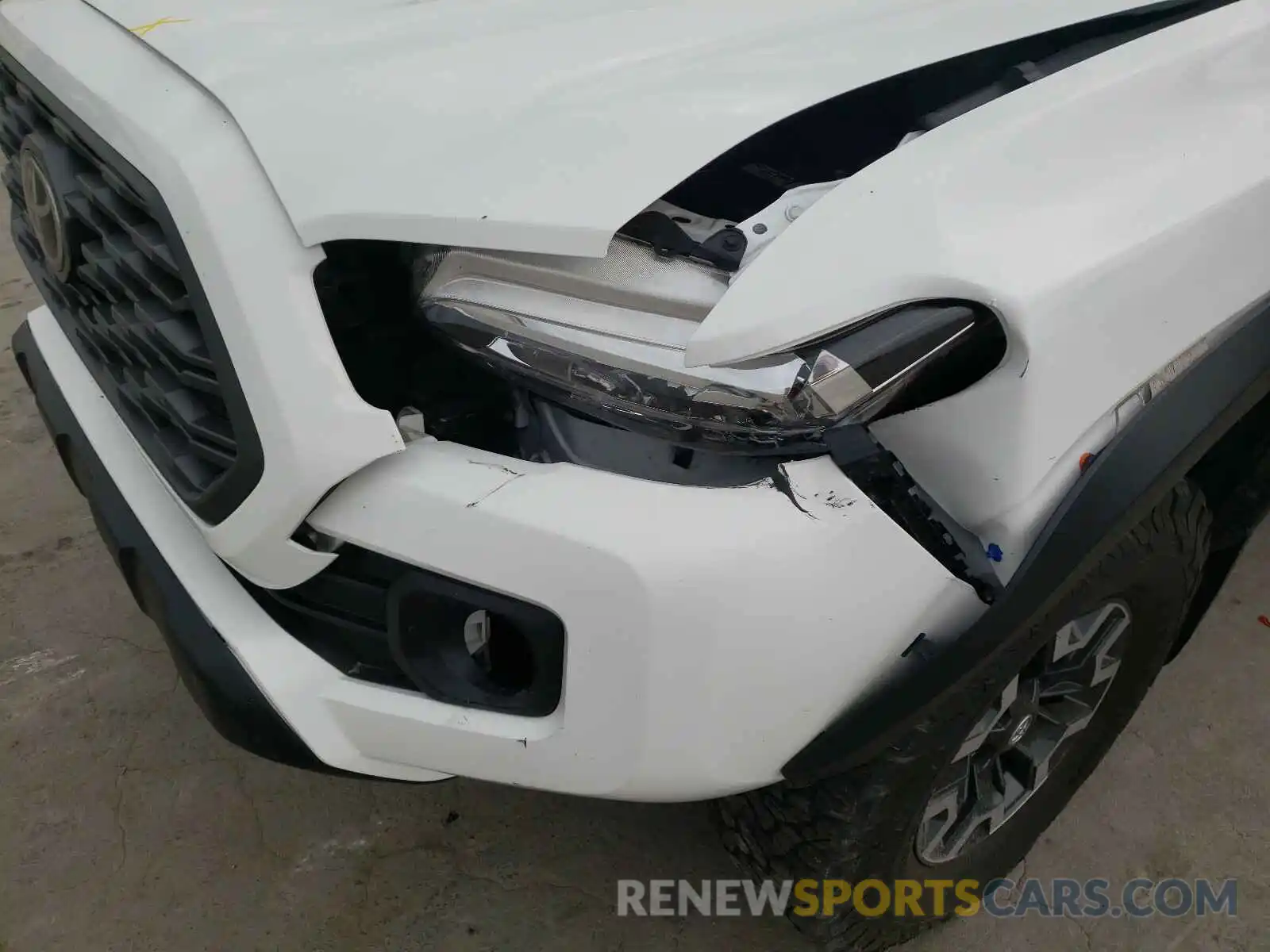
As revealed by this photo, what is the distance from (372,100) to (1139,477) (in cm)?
106

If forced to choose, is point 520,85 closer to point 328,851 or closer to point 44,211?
point 44,211

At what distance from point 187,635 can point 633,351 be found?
74 centimetres

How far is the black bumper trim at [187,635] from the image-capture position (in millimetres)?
1256

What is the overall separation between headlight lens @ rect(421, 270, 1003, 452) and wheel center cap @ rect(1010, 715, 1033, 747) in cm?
80

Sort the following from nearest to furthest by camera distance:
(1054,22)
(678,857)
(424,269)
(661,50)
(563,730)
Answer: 1. (563,730)
2. (424,269)
3. (661,50)
4. (1054,22)
5. (678,857)

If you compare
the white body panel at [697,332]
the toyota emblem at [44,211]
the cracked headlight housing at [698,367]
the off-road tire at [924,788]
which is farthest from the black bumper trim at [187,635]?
the off-road tire at [924,788]

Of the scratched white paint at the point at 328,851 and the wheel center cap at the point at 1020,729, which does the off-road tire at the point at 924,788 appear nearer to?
the wheel center cap at the point at 1020,729

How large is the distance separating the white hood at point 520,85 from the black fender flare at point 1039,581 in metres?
0.58

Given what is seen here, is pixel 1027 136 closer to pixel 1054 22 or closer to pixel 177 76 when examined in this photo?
pixel 1054 22

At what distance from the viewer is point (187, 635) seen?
1314 mm

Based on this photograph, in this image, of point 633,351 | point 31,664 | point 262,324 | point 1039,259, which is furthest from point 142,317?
point 31,664

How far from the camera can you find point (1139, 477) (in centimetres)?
115

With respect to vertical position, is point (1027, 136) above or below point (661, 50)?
below

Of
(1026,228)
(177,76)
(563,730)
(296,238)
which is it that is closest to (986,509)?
(1026,228)
